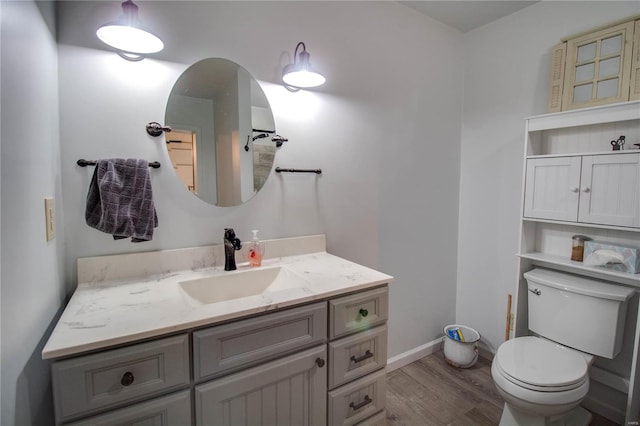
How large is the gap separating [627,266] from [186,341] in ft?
6.96

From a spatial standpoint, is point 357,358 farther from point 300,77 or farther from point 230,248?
point 300,77

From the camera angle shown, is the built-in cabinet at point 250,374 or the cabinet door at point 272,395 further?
the cabinet door at point 272,395

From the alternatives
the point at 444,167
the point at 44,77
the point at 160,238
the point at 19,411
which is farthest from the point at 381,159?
the point at 19,411

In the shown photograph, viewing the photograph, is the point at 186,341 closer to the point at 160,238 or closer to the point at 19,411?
the point at 19,411

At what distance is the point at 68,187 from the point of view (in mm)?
1189

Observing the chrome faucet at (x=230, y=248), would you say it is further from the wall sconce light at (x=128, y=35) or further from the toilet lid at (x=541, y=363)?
the toilet lid at (x=541, y=363)

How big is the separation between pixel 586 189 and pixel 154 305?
218cm

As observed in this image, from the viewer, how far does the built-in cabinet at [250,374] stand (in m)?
0.81

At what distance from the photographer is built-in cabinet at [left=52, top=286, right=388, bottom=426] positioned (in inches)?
31.9

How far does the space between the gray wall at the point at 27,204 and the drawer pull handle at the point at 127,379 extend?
22cm

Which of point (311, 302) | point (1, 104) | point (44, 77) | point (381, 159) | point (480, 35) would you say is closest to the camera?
point (1, 104)

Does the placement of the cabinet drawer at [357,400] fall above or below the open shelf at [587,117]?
below

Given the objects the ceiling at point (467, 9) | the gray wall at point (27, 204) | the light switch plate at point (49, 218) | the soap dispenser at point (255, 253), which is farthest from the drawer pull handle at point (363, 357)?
the ceiling at point (467, 9)

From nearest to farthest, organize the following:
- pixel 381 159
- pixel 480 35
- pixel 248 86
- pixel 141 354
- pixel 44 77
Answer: pixel 141 354, pixel 44 77, pixel 248 86, pixel 381 159, pixel 480 35
